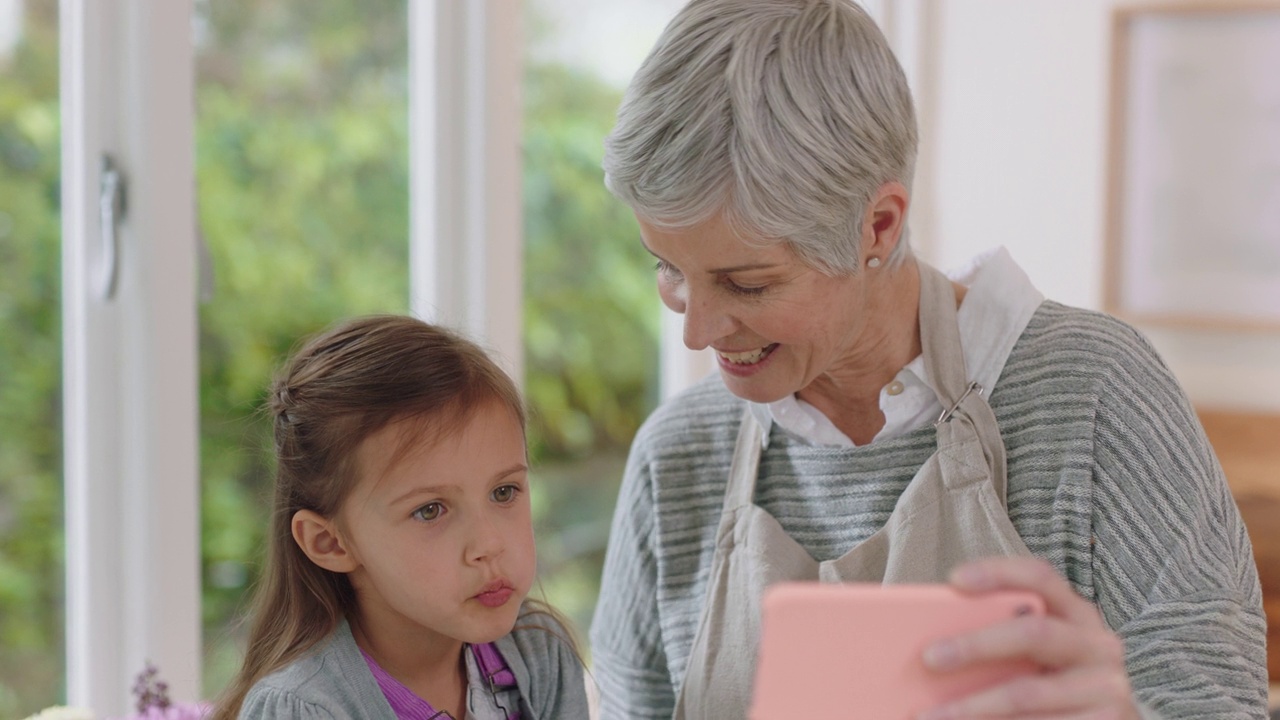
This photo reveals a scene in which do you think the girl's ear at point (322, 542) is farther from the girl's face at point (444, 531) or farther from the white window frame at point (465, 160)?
the white window frame at point (465, 160)

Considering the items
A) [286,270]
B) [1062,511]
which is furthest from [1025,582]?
[286,270]

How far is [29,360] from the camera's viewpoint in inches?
68.4

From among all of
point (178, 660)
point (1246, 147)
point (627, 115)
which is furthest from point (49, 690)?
point (1246, 147)

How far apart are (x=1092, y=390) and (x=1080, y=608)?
1.74 ft

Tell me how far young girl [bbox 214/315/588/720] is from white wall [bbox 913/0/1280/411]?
243cm

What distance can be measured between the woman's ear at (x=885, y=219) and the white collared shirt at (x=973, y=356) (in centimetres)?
14

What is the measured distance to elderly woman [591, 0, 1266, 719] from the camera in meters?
1.33

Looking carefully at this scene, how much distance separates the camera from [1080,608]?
952 mm

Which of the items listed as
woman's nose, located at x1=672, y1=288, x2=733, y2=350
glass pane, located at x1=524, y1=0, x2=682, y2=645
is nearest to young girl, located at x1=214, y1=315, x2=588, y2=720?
woman's nose, located at x1=672, y1=288, x2=733, y2=350

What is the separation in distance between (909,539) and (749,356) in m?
0.26

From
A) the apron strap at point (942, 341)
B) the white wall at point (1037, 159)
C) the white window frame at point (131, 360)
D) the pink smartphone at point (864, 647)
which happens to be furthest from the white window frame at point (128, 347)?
the white wall at point (1037, 159)

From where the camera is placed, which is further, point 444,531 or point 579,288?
point 579,288

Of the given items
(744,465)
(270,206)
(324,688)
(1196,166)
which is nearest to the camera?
(324,688)

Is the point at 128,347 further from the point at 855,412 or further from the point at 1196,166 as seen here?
the point at 1196,166
